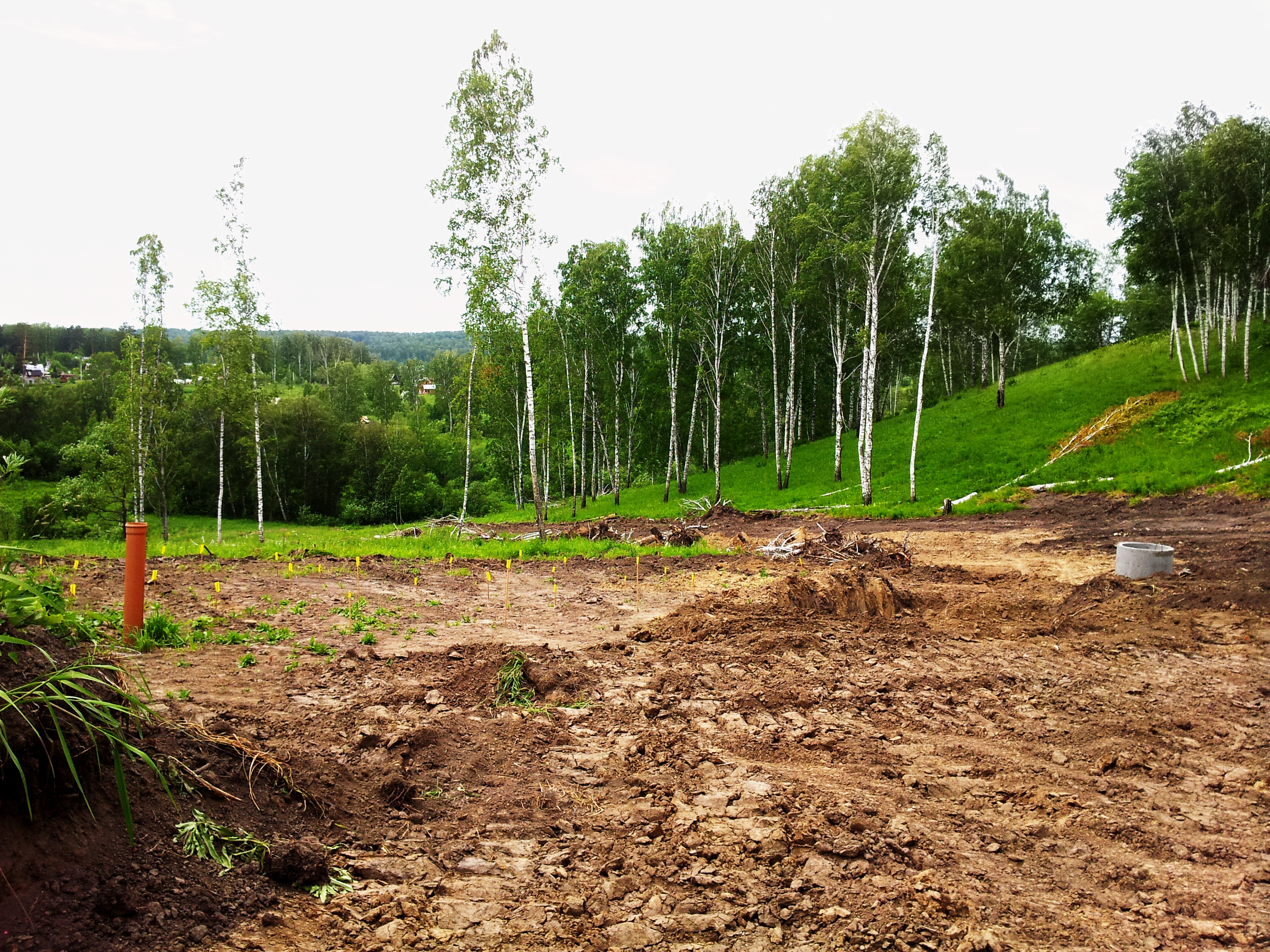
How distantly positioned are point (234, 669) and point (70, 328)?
150 m

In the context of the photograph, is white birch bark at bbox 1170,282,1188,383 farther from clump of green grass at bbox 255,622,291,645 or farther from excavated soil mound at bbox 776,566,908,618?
clump of green grass at bbox 255,622,291,645

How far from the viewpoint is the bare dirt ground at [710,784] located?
113 inches

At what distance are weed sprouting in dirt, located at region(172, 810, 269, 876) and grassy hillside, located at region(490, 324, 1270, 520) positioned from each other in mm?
20368

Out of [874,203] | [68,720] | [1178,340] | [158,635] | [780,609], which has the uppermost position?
[874,203]

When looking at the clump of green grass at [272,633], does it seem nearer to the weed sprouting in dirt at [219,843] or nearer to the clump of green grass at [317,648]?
the clump of green grass at [317,648]


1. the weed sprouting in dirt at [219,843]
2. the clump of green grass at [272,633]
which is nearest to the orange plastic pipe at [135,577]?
the clump of green grass at [272,633]

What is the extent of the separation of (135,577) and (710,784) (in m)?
5.42

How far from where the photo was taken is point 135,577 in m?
5.84

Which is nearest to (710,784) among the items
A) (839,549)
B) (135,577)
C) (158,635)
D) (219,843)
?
(219,843)

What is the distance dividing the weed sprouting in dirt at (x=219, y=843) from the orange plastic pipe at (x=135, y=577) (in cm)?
317

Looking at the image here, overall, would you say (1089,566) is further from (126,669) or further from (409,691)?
(126,669)

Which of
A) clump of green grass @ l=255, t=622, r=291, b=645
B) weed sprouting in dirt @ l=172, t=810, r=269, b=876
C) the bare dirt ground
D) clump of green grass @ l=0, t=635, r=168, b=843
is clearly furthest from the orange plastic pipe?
weed sprouting in dirt @ l=172, t=810, r=269, b=876

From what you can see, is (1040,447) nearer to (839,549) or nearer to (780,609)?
(839,549)

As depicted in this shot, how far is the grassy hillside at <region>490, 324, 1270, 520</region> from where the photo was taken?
68.5ft
